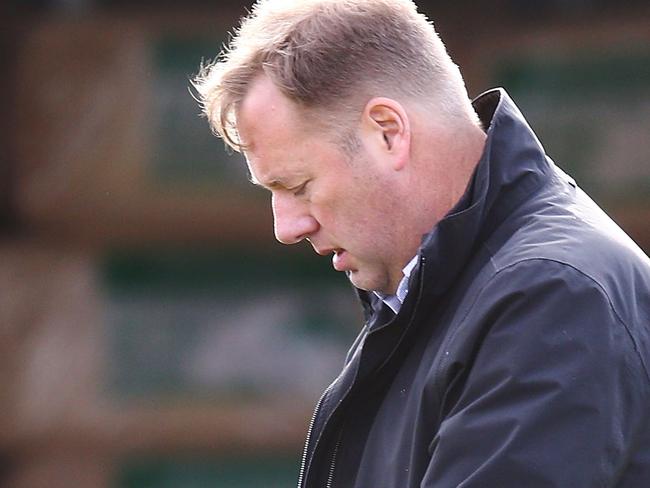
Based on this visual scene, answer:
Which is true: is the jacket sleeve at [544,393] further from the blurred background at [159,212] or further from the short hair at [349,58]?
the blurred background at [159,212]

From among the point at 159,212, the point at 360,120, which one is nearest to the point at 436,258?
the point at 360,120

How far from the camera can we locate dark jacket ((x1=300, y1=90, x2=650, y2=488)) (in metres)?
1.71

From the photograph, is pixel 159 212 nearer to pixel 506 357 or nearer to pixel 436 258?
pixel 436 258

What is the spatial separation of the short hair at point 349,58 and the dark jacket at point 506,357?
0.12 metres

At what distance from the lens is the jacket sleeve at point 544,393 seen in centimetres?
170

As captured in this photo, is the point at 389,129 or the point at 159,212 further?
the point at 159,212

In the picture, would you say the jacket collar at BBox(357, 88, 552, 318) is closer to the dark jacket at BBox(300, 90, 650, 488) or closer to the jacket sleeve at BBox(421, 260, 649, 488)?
the dark jacket at BBox(300, 90, 650, 488)

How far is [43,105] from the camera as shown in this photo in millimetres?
4746

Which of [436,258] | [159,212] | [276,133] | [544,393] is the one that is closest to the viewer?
[544,393]

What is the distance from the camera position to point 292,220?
2.14m

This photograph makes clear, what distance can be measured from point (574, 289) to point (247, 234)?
10.4 feet

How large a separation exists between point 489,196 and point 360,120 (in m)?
0.22

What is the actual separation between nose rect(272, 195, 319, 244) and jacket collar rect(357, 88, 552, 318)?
24 cm

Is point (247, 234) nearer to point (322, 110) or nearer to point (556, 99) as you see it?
point (556, 99)
